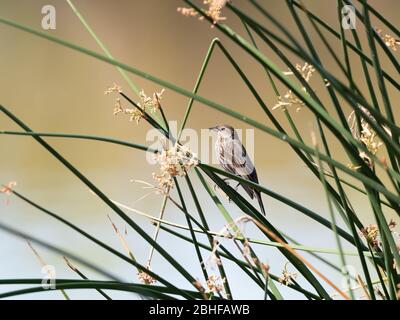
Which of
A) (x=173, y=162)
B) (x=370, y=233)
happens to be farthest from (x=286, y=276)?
(x=173, y=162)

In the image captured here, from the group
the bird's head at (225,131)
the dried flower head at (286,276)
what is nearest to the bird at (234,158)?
the bird's head at (225,131)

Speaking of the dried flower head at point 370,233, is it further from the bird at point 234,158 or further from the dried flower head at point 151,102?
the bird at point 234,158

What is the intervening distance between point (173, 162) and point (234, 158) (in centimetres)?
141

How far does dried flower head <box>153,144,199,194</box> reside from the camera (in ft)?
3.98

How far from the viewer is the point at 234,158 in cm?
262

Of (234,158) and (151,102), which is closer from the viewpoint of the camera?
(151,102)

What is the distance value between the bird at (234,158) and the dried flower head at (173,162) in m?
1.26

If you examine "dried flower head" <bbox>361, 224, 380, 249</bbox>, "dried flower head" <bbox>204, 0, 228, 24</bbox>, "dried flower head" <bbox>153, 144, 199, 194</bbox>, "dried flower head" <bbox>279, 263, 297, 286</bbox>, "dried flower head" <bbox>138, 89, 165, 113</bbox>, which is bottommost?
"dried flower head" <bbox>279, 263, 297, 286</bbox>

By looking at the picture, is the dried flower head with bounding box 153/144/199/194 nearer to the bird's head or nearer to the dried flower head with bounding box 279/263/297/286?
the dried flower head with bounding box 279/263/297/286

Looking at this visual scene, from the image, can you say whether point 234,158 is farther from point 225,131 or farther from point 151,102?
point 151,102

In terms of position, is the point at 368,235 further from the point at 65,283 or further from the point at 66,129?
the point at 66,129

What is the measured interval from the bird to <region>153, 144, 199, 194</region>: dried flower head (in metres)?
1.26

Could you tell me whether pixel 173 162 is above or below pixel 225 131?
below

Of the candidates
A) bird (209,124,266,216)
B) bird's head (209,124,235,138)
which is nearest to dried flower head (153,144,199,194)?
bird (209,124,266,216)
